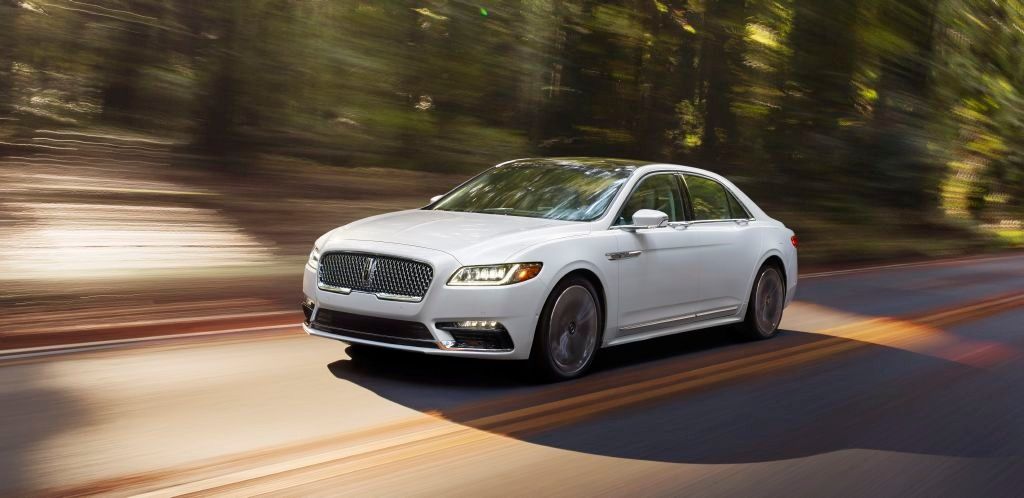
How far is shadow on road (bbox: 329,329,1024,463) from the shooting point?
6422 millimetres

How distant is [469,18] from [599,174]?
11242 millimetres

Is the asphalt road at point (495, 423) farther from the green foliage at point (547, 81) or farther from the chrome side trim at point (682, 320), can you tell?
the green foliage at point (547, 81)

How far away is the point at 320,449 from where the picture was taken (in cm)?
568

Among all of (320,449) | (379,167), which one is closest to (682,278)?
(320,449)

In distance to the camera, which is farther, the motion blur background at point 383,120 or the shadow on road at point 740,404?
the motion blur background at point 383,120

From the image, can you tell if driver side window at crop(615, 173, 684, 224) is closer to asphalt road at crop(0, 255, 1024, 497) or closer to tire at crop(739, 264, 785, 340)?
asphalt road at crop(0, 255, 1024, 497)

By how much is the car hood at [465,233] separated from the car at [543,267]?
1cm

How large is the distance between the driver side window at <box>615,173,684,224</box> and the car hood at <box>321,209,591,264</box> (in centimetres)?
61

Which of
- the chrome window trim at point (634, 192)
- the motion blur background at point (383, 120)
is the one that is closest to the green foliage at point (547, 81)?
the motion blur background at point (383, 120)

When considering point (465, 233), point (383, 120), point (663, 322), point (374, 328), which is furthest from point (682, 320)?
point (383, 120)

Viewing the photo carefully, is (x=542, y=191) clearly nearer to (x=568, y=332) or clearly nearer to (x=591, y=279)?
(x=591, y=279)

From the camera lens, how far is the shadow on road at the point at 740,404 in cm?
642

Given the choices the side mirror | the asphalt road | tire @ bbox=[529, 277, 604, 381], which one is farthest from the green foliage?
tire @ bbox=[529, 277, 604, 381]

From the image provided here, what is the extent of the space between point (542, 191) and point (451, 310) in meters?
1.82
